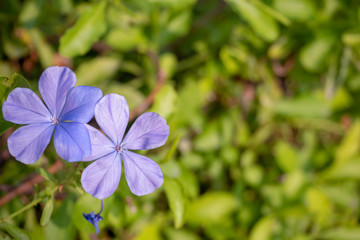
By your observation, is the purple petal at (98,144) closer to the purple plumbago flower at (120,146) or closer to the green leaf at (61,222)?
the purple plumbago flower at (120,146)

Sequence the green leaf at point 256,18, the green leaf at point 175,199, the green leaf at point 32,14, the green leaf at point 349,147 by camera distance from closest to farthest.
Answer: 1. the green leaf at point 175,199
2. the green leaf at point 256,18
3. the green leaf at point 32,14
4. the green leaf at point 349,147

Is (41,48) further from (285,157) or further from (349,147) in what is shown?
(349,147)

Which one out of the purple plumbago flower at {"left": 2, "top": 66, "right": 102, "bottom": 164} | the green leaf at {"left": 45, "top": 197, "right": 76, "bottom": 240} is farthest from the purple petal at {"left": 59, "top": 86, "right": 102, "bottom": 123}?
the green leaf at {"left": 45, "top": 197, "right": 76, "bottom": 240}

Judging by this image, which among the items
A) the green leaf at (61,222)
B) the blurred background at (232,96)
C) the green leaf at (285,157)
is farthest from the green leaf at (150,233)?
the green leaf at (285,157)

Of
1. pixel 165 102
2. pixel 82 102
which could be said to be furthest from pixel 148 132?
pixel 165 102

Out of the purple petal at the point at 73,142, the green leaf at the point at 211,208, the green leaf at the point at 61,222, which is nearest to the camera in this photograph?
the purple petal at the point at 73,142

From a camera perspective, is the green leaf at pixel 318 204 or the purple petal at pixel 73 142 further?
the green leaf at pixel 318 204

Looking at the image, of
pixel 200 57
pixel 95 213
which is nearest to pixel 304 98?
pixel 200 57
